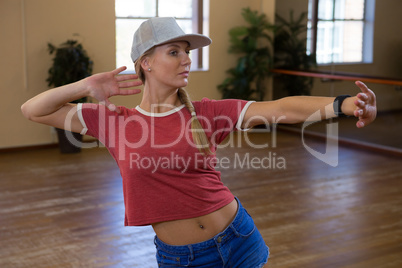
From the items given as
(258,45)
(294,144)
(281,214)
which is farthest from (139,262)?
(258,45)

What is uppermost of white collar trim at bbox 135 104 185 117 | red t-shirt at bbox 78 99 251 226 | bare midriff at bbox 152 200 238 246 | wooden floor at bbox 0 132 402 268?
white collar trim at bbox 135 104 185 117

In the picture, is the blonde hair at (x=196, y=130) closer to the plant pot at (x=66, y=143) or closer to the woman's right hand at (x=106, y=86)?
the woman's right hand at (x=106, y=86)

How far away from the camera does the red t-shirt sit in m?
1.86

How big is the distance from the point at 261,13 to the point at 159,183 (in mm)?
7121

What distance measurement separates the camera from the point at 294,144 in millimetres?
7469

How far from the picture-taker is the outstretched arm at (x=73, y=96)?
6.24 feet

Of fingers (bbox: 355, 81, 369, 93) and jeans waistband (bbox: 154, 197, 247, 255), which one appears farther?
jeans waistband (bbox: 154, 197, 247, 255)

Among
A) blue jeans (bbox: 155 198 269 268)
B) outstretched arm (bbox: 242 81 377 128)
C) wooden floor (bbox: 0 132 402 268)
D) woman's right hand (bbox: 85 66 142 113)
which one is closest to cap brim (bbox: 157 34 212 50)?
woman's right hand (bbox: 85 66 142 113)

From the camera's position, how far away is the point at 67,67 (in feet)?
21.9

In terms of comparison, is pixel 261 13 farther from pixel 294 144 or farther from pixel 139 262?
pixel 139 262

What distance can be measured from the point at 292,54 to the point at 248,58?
0.65 m

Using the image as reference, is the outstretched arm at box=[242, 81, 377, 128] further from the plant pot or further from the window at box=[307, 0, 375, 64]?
the window at box=[307, 0, 375, 64]

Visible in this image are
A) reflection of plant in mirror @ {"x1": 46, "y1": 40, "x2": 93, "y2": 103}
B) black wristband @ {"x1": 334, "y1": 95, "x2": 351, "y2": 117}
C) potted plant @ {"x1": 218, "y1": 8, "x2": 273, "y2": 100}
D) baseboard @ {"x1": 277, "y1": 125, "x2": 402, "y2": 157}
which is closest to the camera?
black wristband @ {"x1": 334, "y1": 95, "x2": 351, "y2": 117}

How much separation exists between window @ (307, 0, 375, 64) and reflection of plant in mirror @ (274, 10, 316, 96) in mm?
140
